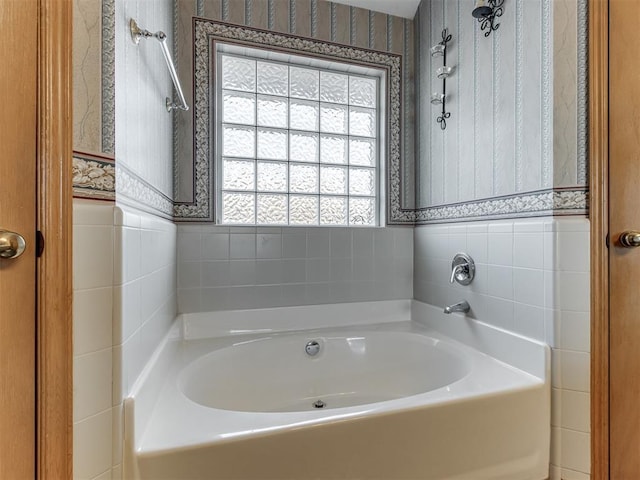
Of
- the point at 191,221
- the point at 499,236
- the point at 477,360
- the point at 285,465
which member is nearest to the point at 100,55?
the point at 191,221

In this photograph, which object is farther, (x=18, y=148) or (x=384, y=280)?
(x=384, y=280)

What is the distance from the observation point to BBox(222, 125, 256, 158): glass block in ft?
6.04

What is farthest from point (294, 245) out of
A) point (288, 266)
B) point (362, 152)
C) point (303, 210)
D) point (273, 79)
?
point (273, 79)

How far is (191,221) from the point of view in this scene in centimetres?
168

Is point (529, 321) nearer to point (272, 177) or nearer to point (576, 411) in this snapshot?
point (576, 411)

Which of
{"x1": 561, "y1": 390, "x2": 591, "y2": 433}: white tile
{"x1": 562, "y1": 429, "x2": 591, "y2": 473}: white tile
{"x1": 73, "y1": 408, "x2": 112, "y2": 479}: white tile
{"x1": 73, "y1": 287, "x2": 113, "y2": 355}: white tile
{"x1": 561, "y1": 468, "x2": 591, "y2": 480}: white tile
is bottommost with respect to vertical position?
{"x1": 561, "y1": 468, "x2": 591, "y2": 480}: white tile

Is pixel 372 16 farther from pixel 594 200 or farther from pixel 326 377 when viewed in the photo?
pixel 326 377

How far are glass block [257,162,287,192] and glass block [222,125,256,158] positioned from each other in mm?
108

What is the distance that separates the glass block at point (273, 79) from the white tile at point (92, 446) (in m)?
1.78

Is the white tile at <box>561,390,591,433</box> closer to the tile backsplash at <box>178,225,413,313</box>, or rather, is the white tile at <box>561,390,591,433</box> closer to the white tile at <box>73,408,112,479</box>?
the tile backsplash at <box>178,225,413,313</box>

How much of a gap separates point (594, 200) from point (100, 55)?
1604 mm

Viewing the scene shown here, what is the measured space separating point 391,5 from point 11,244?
2255mm

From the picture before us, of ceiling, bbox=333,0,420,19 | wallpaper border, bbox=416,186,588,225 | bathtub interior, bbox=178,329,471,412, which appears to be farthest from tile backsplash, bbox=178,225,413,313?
ceiling, bbox=333,0,420,19

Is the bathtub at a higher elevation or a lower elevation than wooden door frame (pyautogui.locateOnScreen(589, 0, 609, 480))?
lower
